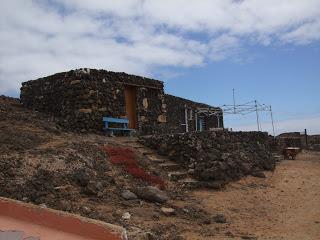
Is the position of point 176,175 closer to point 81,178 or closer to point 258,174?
point 258,174

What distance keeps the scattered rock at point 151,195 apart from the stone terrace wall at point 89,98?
19.4 feet

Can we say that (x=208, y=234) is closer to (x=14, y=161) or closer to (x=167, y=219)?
(x=167, y=219)

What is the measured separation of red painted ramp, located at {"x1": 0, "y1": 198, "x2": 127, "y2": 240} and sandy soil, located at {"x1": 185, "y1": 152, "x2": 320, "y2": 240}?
362 centimetres

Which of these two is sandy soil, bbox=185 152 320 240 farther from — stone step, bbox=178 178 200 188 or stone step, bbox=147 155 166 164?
stone step, bbox=147 155 166 164

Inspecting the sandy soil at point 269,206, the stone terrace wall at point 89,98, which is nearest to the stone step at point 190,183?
the sandy soil at point 269,206

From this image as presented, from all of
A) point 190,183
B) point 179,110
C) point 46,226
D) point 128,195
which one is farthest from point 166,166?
point 179,110

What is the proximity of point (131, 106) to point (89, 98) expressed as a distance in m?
2.46

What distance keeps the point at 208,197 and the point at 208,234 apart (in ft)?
9.86

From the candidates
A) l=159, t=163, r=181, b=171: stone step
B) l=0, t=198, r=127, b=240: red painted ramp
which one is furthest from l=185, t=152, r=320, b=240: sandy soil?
l=0, t=198, r=127, b=240: red painted ramp

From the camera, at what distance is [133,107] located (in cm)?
1689

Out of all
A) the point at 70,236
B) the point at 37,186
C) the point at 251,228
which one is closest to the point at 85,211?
the point at 37,186

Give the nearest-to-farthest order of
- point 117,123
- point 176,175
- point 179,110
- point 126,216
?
point 126,216 < point 176,175 < point 117,123 < point 179,110

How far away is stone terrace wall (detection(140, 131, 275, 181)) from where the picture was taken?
39.4 ft

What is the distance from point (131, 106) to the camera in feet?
55.3
